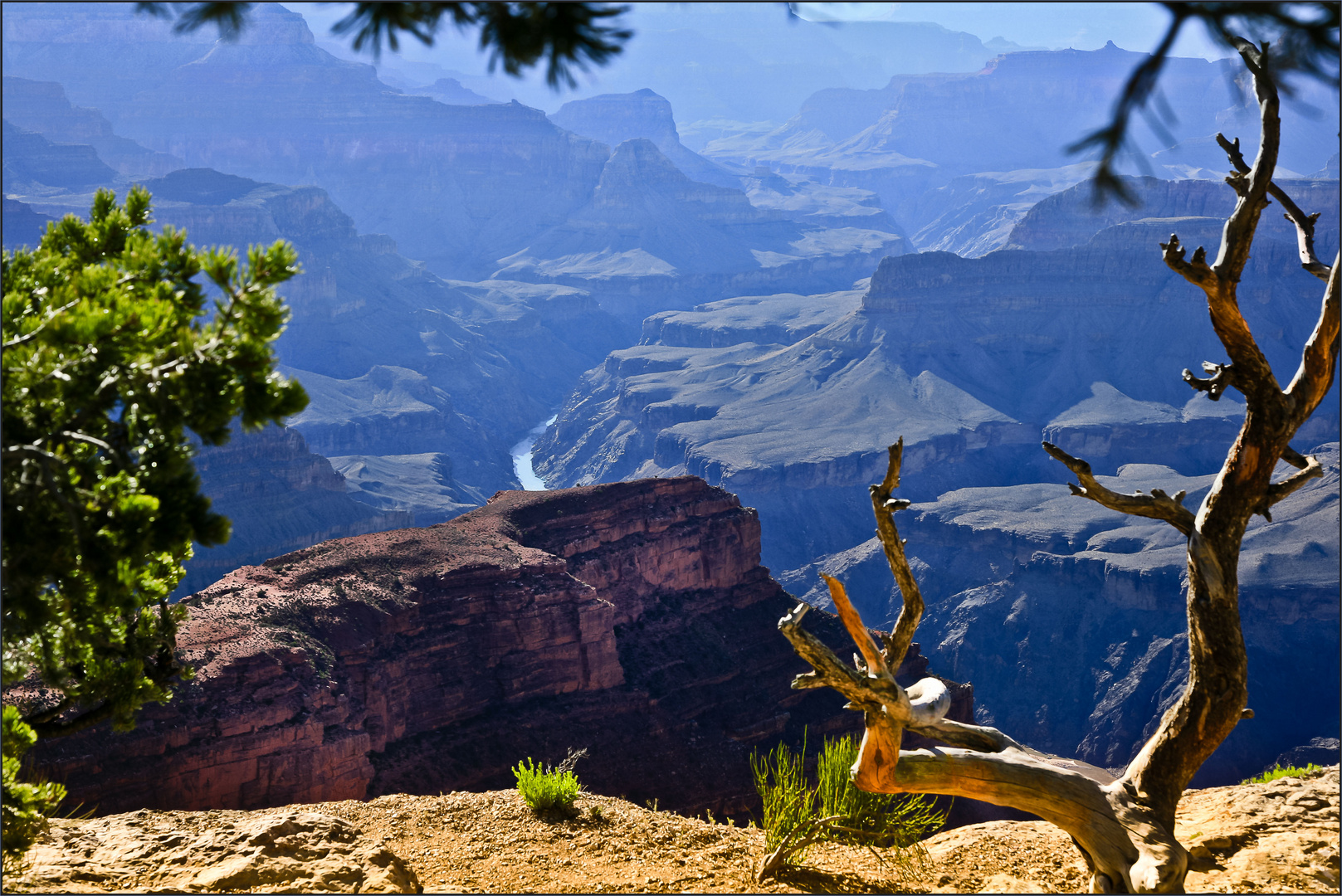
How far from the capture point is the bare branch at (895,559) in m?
8.23

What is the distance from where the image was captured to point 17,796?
738cm

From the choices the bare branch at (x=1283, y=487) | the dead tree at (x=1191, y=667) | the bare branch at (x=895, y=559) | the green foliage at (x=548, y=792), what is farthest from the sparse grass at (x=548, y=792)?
the bare branch at (x=1283, y=487)

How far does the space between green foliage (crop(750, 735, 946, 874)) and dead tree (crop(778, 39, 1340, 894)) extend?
76 centimetres

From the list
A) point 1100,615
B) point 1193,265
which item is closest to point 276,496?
point 1100,615

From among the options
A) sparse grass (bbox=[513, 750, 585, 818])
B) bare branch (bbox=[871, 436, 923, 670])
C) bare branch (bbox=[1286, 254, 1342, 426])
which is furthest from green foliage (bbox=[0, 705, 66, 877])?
bare branch (bbox=[1286, 254, 1342, 426])

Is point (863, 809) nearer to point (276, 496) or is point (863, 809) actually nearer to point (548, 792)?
point (548, 792)

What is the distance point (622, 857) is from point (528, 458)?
158 meters

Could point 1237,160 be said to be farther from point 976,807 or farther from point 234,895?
point 976,807

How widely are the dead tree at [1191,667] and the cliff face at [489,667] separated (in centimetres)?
1980

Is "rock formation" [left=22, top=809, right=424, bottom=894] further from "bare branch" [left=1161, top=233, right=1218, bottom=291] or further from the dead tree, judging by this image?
"bare branch" [left=1161, top=233, right=1218, bottom=291]

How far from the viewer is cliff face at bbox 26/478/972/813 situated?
82.0 feet

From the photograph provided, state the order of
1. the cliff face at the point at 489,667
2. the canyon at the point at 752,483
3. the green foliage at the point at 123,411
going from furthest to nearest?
the canyon at the point at 752,483 → the cliff face at the point at 489,667 → the green foliage at the point at 123,411

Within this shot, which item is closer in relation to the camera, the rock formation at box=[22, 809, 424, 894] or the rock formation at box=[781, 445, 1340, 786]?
the rock formation at box=[22, 809, 424, 894]

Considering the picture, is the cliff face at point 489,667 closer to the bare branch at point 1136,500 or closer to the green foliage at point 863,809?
the green foliage at point 863,809
